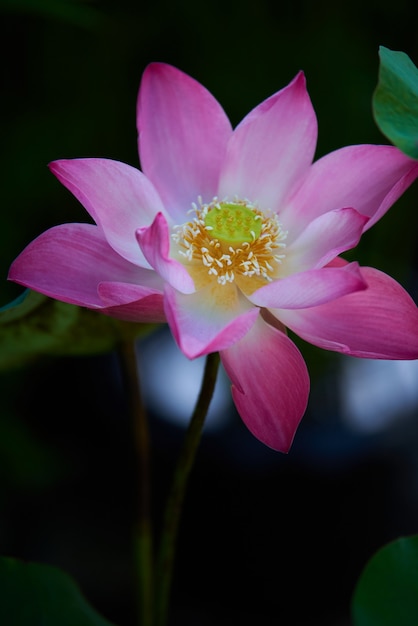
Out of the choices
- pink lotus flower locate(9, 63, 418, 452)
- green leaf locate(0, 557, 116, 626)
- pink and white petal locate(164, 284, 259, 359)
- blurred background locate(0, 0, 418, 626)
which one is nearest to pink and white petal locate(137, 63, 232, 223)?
pink lotus flower locate(9, 63, 418, 452)

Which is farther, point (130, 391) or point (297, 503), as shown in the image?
point (297, 503)

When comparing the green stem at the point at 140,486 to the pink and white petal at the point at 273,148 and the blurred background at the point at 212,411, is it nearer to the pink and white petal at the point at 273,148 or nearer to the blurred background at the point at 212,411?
the pink and white petal at the point at 273,148

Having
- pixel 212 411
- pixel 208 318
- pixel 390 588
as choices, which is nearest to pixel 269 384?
pixel 208 318

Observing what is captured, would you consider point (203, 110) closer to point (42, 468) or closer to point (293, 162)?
point (293, 162)

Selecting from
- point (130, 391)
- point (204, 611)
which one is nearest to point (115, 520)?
point (204, 611)

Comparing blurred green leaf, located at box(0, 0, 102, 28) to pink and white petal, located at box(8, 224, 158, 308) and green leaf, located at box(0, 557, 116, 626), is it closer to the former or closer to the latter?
pink and white petal, located at box(8, 224, 158, 308)

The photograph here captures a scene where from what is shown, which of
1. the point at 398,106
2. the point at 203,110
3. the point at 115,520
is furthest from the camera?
the point at 115,520
